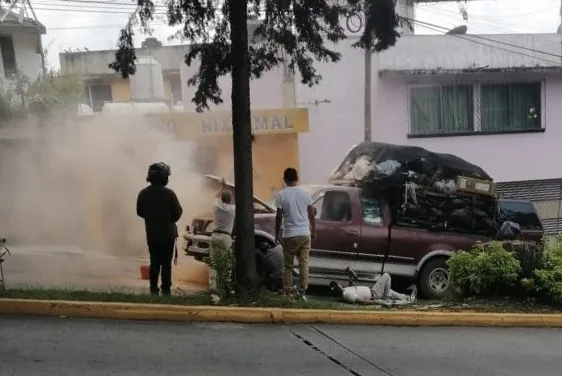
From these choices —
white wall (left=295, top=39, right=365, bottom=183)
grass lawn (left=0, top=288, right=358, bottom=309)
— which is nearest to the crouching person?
grass lawn (left=0, top=288, right=358, bottom=309)

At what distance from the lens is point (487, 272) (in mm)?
8008

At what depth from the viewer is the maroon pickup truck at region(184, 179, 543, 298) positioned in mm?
10094

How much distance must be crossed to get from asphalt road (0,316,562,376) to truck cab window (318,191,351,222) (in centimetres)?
353

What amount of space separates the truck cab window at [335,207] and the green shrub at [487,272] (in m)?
2.56

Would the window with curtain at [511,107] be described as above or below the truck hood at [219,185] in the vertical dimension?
above

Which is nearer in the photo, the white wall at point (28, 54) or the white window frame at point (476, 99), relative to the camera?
the white window frame at point (476, 99)

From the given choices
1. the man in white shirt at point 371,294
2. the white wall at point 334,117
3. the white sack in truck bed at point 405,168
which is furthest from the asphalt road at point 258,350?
the white wall at point 334,117

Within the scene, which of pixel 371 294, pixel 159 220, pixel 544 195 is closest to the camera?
pixel 159 220

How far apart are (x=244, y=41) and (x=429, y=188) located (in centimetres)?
524

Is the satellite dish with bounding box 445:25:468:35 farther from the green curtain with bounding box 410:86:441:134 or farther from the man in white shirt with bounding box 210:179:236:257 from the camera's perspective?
the man in white shirt with bounding box 210:179:236:257

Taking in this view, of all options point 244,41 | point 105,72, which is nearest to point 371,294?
point 244,41

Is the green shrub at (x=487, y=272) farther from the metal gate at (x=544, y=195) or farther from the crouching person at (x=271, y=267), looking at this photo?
the metal gate at (x=544, y=195)

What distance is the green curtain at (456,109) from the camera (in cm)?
1673

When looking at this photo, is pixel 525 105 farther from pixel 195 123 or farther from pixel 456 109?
pixel 195 123
